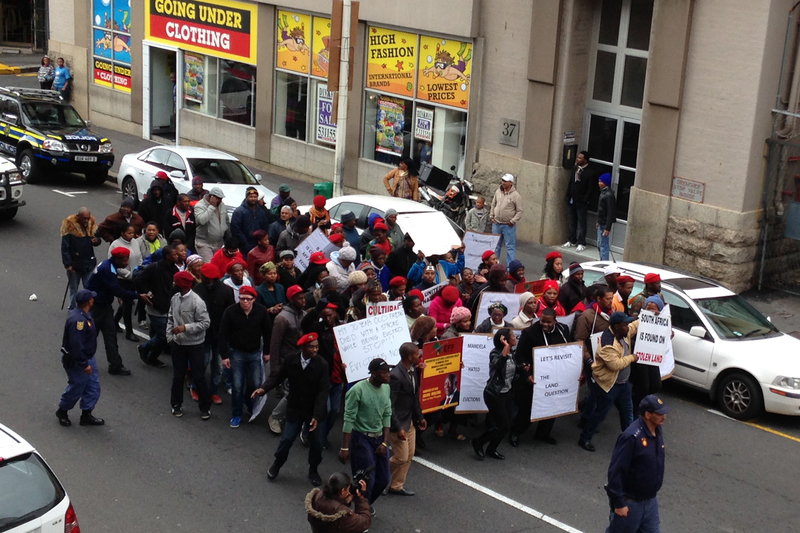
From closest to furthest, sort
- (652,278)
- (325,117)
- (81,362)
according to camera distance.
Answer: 1. (81,362)
2. (652,278)
3. (325,117)

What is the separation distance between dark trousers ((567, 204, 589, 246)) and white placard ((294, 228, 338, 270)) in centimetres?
749

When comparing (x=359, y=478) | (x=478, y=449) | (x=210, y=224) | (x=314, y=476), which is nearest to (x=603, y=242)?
(x=210, y=224)

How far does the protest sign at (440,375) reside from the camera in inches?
408

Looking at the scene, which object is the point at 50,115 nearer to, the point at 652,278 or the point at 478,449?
the point at 652,278

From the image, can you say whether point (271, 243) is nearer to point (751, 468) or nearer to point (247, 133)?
point (751, 468)

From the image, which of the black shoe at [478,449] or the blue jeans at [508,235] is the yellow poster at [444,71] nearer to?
the blue jeans at [508,235]

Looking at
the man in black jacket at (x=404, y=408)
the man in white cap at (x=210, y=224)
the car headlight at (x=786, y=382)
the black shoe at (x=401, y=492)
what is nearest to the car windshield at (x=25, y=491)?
the man in black jacket at (x=404, y=408)

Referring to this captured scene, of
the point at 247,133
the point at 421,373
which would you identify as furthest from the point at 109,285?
the point at 247,133

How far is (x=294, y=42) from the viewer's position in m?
24.5

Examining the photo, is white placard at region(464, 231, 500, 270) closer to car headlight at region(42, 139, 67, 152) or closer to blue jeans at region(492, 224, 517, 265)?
blue jeans at region(492, 224, 517, 265)

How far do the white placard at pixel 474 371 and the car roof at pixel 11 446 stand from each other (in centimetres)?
481

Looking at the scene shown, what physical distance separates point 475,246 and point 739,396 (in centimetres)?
445

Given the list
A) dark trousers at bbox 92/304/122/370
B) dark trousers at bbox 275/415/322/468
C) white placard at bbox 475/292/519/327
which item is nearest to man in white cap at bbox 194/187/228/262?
dark trousers at bbox 92/304/122/370

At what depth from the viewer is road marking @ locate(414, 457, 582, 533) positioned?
927 cm
